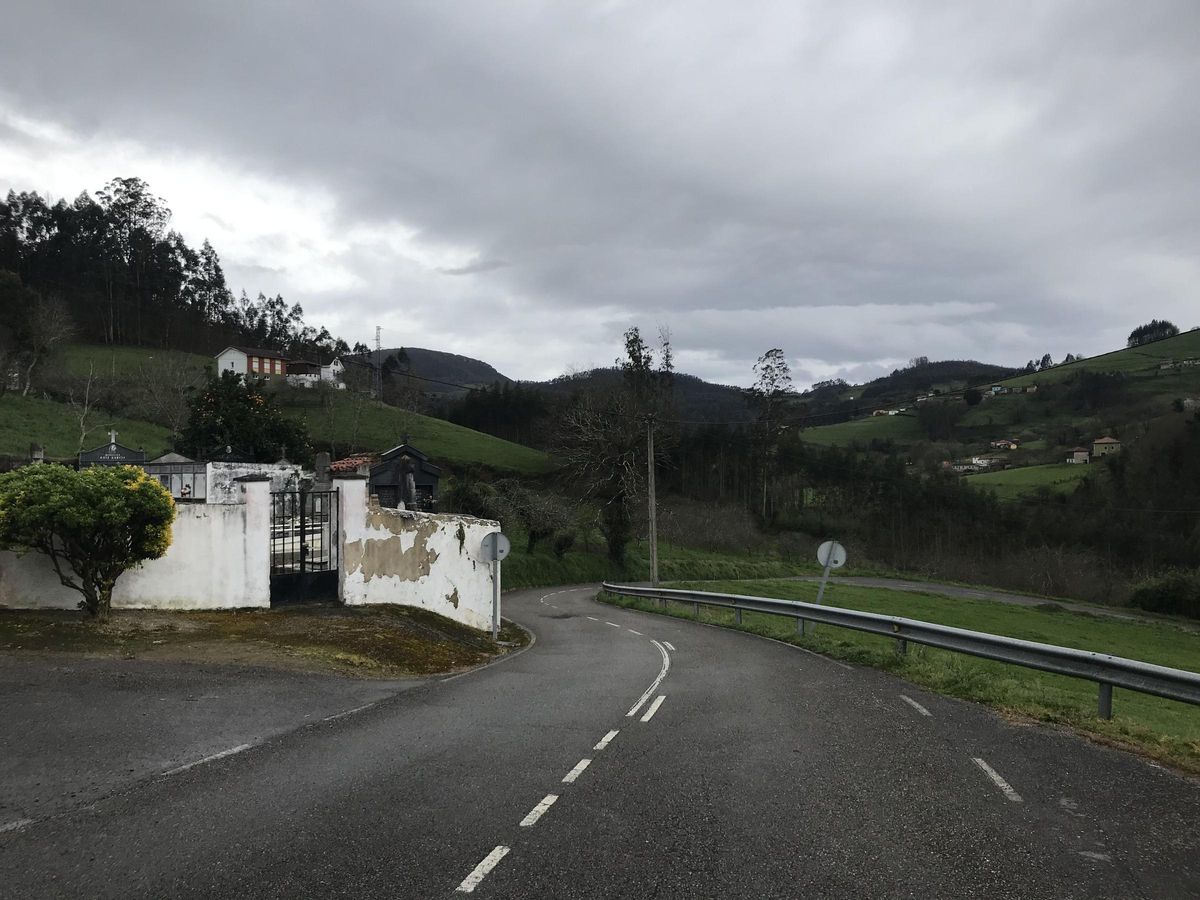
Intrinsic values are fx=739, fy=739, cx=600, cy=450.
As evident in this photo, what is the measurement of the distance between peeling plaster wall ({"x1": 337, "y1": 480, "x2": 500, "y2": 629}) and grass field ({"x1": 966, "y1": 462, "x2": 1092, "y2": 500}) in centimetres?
7604

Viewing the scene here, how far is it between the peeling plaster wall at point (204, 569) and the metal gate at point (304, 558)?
1.46ft

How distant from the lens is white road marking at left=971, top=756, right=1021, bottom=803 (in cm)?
586

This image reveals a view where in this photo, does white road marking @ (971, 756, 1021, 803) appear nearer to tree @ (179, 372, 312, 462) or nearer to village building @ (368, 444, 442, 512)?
village building @ (368, 444, 442, 512)

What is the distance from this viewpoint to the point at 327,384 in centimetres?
8138

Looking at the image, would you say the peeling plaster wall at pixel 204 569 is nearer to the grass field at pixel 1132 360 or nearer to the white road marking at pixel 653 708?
the white road marking at pixel 653 708

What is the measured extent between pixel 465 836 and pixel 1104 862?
408cm

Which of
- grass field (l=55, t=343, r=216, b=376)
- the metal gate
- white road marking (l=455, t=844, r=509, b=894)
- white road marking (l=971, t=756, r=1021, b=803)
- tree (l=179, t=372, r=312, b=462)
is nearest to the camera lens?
white road marking (l=455, t=844, r=509, b=894)

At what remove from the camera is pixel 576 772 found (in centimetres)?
641

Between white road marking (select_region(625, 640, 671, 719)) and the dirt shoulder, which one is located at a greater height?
the dirt shoulder

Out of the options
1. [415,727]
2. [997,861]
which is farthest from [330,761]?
[997,861]

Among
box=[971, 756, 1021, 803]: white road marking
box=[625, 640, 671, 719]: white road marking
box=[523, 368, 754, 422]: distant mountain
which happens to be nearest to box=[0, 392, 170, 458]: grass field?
box=[523, 368, 754, 422]: distant mountain

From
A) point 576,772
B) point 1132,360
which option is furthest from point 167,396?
point 1132,360

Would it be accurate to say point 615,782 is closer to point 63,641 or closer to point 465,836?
point 465,836

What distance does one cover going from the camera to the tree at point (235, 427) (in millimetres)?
42906
